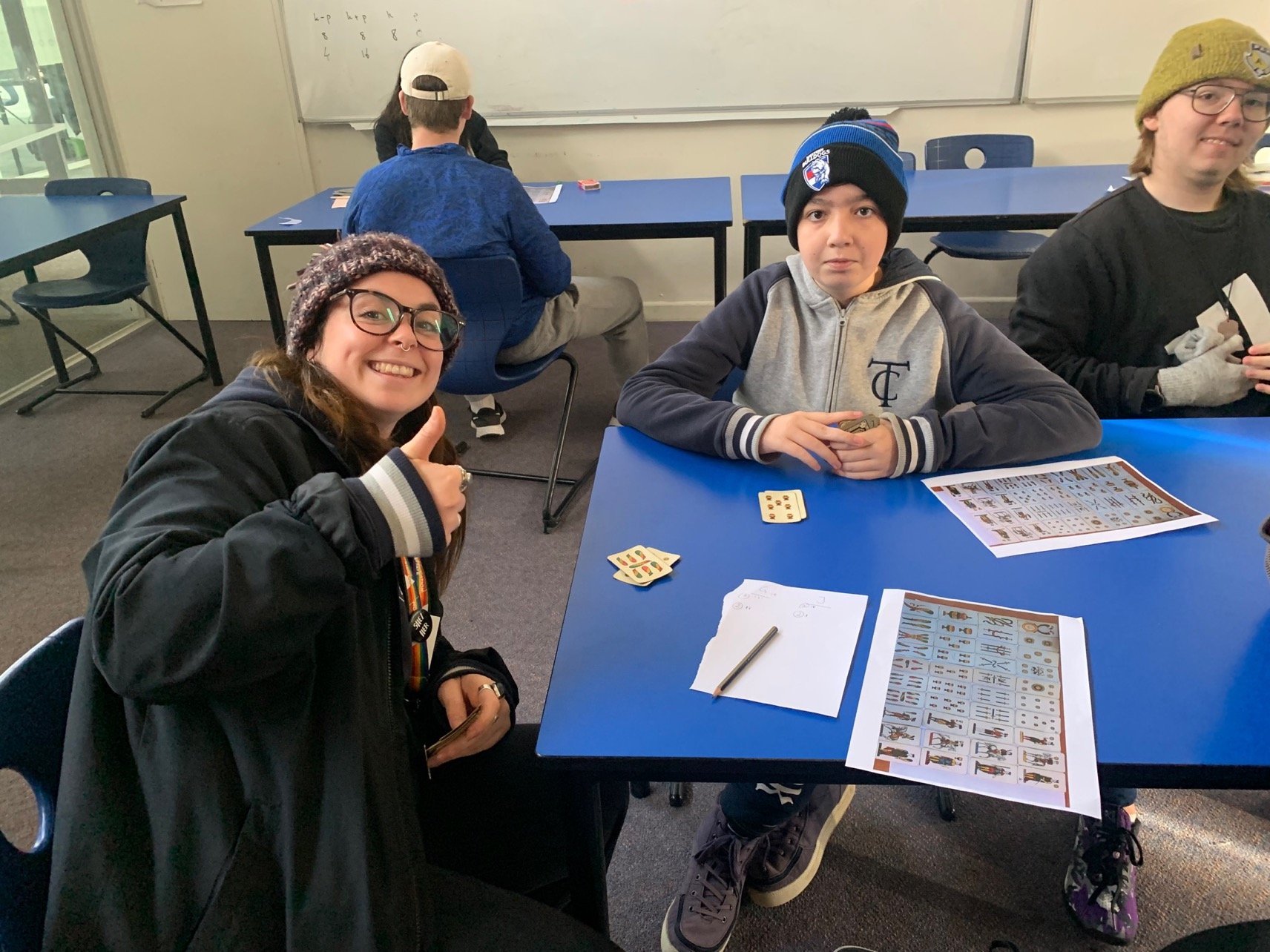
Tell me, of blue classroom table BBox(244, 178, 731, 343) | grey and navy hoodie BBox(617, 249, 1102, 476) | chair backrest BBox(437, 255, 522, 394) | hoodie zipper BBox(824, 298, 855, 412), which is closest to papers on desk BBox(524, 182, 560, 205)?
blue classroom table BBox(244, 178, 731, 343)

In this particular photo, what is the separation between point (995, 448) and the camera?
1.34 metres

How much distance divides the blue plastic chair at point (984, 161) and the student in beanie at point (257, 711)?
315cm

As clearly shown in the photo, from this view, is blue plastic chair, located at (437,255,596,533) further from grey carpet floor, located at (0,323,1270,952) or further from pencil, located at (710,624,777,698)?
pencil, located at (710,624,777,698)

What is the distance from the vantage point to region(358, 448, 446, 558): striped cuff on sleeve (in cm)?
83

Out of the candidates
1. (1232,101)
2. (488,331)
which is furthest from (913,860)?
(488,331)

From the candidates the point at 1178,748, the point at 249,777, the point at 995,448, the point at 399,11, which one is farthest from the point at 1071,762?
the point at 399,11

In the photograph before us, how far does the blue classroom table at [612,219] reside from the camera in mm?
2947

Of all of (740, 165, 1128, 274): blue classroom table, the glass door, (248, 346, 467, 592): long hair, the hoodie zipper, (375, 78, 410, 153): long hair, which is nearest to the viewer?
(248, 346, 467, 592): long hair

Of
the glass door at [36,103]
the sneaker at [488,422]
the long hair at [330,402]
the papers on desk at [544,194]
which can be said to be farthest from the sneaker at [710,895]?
the glass door at [36,103]

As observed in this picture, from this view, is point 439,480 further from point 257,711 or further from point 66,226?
point 66,226

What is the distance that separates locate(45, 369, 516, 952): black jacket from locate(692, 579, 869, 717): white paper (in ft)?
1.17

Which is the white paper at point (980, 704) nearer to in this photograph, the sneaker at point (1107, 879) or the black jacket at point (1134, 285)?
the sneaker at point (1107, 879)

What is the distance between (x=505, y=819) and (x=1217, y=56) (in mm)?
1730

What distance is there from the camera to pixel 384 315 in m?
1.08
